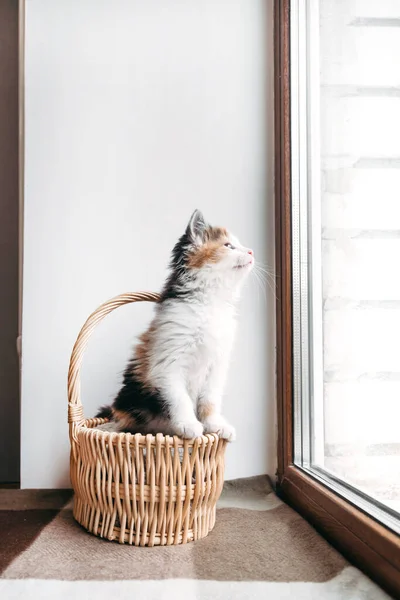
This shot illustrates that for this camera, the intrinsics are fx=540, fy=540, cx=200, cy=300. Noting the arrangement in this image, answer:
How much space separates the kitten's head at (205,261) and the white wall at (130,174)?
35cm

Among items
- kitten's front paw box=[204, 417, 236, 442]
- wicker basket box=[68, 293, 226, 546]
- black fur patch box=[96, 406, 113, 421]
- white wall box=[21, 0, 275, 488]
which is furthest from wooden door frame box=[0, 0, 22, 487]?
kitten's front paw box=[204, 417, 236, 442]

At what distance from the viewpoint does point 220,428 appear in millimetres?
1080

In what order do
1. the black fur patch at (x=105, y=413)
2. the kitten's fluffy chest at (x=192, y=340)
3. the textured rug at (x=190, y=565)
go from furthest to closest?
the black fur patch at (x=105, y=413) < the kitten's fluffy chest at (x=192, y=340) < the textured rug at (x=190, y=565)

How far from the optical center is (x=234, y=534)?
112cm

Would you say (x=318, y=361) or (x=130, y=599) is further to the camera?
(x=318, y=361)

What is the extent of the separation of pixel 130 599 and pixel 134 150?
3.73 ft

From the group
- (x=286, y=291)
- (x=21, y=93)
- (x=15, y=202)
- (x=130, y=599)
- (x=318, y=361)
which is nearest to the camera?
(x=130, y=599)

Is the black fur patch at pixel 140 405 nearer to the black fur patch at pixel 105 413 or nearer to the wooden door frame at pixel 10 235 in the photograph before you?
the black fur patch at pixel 105 413

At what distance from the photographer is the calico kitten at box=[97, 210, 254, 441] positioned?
3.55ft

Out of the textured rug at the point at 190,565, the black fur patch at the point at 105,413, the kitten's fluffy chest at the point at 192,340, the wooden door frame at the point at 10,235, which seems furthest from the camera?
the wooden door frame at the point at 10,235

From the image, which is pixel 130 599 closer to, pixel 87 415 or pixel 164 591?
pixel 164 591

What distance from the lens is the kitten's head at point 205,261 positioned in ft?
3.80

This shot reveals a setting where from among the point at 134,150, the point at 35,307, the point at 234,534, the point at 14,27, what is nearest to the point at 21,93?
the point at 14,27

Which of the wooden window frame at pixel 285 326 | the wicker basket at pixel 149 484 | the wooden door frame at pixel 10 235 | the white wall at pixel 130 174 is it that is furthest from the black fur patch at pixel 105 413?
the wooden door frame at pixel 10 235
